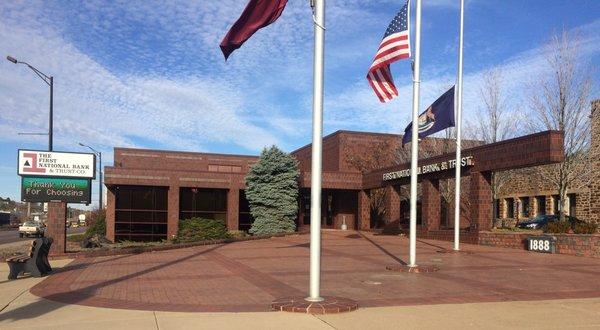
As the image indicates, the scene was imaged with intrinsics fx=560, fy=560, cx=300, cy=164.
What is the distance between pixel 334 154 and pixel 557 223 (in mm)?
24109

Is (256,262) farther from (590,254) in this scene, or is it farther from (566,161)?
(566,161)

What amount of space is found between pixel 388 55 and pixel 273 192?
2187 centimetres

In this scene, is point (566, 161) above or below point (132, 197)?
above

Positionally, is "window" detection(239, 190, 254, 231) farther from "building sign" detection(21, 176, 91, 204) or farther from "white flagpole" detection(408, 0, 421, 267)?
"white flagpole" detection(408, 0, 421, 267)

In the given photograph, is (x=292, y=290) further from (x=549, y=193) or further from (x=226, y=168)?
(x=226, y=168)

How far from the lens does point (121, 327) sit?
302 inches

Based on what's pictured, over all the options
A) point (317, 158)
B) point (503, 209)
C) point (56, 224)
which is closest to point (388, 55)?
point (317, 158)

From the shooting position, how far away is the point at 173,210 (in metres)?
36.6

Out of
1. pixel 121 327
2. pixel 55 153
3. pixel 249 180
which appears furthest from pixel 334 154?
pixel 121 327

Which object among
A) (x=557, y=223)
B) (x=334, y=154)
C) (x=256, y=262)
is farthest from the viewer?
(x=334, y=154)

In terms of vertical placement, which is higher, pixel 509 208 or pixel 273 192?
pixel 273 192

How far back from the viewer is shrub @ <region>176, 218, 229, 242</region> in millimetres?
29281

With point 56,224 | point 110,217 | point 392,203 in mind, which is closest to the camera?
point 56,224

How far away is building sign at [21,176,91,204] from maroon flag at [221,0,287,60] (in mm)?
12645
